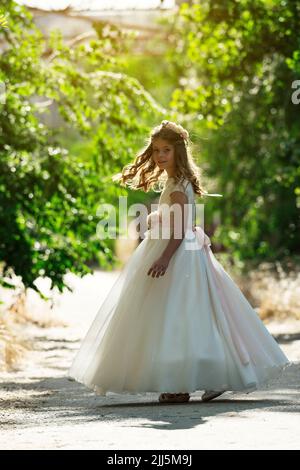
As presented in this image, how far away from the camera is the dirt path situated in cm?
602

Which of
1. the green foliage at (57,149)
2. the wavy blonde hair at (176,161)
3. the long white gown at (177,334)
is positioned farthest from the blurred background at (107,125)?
the long white gown at (177,334)

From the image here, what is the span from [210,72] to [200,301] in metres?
11.2

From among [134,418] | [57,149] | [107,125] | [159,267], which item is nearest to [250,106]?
[107,125]

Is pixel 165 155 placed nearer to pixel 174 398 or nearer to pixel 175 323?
pixel 175 323

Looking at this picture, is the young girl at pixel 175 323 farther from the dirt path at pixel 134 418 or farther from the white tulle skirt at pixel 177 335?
the dirt path at pixel 134 418

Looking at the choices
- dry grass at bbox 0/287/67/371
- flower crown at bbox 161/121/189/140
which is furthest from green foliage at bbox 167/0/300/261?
flower crown at bbox 161/121/189/140

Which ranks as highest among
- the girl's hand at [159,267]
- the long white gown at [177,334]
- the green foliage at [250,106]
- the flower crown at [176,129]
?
the green foliage at [250,106]

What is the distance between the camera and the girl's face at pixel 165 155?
27.4 ft

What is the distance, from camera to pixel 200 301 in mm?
8062

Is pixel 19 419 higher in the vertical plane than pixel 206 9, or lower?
lower

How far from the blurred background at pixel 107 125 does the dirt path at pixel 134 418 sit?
7.30 ft

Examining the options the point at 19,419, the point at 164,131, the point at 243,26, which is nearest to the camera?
the point at 19,419
